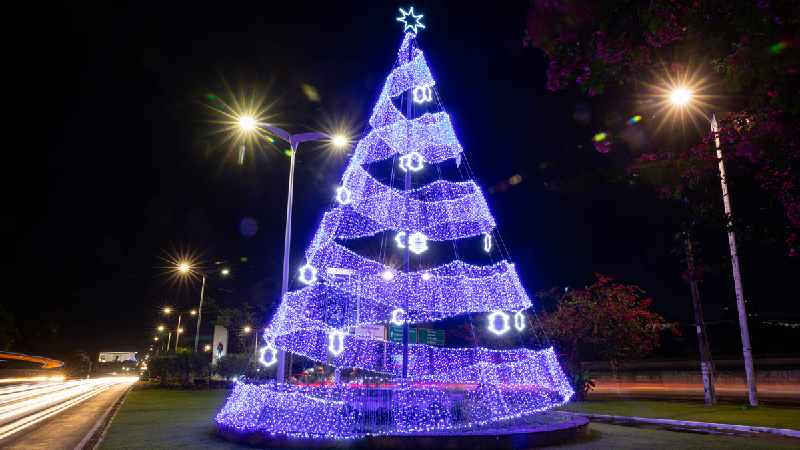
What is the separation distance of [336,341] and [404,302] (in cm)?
182

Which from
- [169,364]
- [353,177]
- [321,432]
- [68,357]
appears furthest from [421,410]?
[68,357]

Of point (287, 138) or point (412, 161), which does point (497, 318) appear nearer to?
point (412, 161)

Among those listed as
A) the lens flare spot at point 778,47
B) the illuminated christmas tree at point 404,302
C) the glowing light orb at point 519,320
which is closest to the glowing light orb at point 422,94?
the illuminated christmas tree at point 404,302

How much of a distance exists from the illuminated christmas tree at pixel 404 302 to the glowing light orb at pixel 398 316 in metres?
0.03

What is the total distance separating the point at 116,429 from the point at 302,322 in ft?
17.8

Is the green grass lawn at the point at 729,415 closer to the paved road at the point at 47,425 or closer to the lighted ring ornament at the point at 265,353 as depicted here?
the lighted ring ornament at the point at 265,353

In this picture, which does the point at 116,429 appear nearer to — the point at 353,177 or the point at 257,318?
the point at 353,177

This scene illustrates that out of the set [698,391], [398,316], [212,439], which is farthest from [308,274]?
[698,391]

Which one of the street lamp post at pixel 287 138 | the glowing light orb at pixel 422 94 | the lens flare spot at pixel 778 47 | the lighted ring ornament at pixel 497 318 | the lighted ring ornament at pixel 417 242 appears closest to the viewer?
the lens flare spot at pixel 778 47

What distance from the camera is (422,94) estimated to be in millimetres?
12680

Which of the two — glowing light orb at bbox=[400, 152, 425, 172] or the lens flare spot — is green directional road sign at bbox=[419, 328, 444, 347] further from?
the lens flare spot

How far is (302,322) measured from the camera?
10.5m

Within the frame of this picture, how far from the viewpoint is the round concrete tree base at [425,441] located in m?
7.88

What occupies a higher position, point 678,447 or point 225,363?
point 225,363
